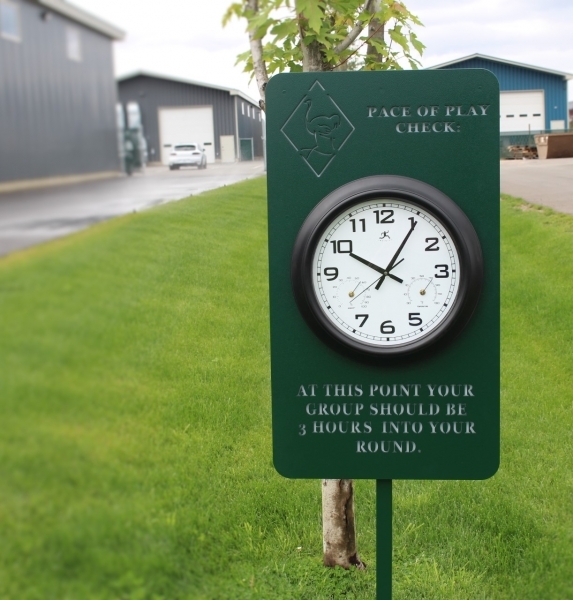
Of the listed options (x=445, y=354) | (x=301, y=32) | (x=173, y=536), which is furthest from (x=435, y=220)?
(x=173, y=536)

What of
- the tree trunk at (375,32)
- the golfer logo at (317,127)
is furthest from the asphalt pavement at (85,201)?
the tree trunk at (375,32)

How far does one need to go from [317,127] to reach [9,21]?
1.10 m

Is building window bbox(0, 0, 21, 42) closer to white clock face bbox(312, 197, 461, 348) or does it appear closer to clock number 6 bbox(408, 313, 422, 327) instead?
white clock face bbox(312, 197, 461, 348)

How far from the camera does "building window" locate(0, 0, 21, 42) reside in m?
1.34

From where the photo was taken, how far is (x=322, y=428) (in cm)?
243

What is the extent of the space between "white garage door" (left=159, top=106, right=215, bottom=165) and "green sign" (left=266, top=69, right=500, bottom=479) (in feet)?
0.61

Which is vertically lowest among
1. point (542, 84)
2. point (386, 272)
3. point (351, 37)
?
point (386, 272)

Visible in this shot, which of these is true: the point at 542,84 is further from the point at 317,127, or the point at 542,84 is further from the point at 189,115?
the point at 189,115

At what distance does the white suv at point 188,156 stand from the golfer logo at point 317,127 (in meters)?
0.28

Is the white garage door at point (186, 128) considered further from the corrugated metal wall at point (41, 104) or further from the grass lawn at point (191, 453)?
the corrugated metal wall at point (41, 104)

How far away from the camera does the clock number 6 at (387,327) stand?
231 centimetres

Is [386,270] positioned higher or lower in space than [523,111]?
lower

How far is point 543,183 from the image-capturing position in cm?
1435

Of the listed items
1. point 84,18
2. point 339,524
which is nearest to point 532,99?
point 339,524
